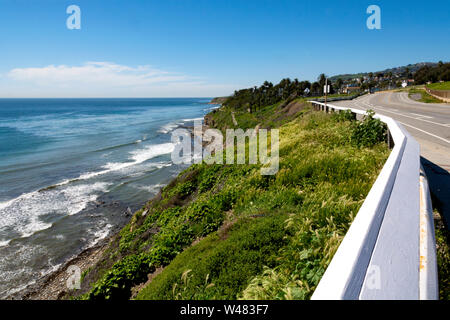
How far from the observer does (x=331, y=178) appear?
266 inches

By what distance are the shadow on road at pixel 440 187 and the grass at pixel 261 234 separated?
1.09m

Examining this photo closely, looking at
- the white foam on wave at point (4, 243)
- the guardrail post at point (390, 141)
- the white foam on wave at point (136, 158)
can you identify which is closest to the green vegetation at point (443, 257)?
the guardrail post at point (390, 141)

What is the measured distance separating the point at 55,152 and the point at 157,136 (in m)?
19.7

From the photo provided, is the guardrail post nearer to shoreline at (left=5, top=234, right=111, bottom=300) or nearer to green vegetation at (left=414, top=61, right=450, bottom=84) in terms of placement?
shoreline at (left=5, top=234, right=111, bottom=300)

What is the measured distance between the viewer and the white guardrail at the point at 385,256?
45.7 inches

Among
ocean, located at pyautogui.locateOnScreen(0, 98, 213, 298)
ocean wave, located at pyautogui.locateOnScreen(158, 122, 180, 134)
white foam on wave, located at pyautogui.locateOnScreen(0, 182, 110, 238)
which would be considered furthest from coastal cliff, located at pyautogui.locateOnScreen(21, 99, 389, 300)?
ocean wave, located at pyautogui.locateOnScreen(158, 122, 180, 134)

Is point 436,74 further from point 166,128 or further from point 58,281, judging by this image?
point 58,281

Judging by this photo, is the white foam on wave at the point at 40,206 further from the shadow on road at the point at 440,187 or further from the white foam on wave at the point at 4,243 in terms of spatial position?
the shadow on road at the point at 440,187

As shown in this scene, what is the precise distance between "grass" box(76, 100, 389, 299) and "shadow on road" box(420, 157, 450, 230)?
43.1 inches

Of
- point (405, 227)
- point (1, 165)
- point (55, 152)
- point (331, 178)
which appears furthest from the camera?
point (55, 152)

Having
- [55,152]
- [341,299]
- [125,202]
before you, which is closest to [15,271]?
[125,202]

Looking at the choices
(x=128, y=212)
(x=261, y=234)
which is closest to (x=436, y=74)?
(x=128, y=212)

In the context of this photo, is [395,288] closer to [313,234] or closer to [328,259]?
[328,259]

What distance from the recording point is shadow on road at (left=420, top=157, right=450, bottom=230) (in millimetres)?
4405
